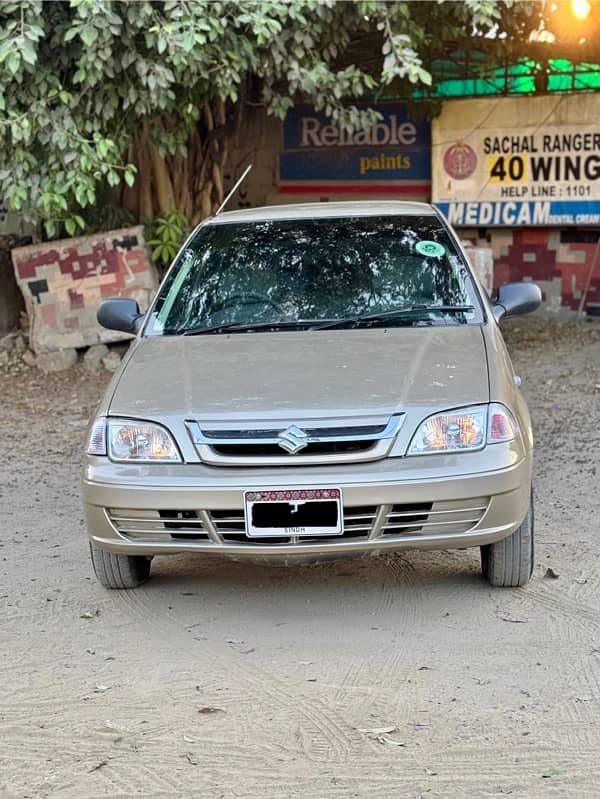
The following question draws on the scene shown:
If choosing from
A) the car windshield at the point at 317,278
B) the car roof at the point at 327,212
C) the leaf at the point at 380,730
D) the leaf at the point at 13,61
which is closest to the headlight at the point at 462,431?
the car windshield at the point at 317,278

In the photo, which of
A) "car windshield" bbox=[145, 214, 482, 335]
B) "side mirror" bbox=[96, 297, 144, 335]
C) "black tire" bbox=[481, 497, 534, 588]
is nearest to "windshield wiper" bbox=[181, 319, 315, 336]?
"car windshield" bbox=[145, 214, 482, 335]

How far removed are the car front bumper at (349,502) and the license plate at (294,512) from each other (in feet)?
0.10

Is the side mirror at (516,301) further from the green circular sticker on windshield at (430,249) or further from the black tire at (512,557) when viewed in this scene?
the black tire at (512,557)

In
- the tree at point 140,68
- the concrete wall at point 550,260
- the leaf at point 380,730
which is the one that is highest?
the tree at point 140,68

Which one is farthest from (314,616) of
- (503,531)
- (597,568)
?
(597,568)

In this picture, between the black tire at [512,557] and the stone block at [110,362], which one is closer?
the black tire at [512,557]

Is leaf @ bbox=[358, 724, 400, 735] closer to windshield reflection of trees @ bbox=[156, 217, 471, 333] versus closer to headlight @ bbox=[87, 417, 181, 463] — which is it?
headlight @ bbox=[87, 417, 181, 463]

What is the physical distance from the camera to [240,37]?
25.8 ft

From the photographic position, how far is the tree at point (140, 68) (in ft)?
23.8

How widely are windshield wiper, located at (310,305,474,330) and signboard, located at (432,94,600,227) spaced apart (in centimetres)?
709

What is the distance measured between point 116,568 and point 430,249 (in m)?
2.13

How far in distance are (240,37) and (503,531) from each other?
16.5 ft

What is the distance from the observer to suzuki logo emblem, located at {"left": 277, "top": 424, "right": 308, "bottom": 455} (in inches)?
155

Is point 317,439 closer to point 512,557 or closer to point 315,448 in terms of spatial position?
point 315,448
